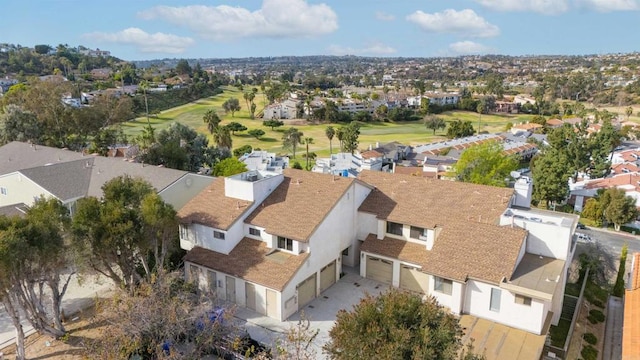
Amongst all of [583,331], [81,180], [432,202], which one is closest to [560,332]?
[583,331]

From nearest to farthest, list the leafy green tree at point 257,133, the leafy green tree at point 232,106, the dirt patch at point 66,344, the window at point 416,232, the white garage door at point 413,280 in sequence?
the dirt patch at point 66,344 < the white garage door at point 413,280 < the window at point 416,232 < the leafy green tree at point 257,133 < the leafy green tree at point 232,106

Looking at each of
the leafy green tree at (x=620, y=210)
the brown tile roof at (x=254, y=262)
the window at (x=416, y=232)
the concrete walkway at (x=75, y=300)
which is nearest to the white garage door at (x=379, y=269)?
the window at (x=416, y=232)

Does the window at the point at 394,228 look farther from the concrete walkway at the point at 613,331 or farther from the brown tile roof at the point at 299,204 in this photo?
the concrete walkway at the point at 613,331

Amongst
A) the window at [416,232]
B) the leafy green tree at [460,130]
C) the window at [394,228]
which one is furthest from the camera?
the leafy green tree at [460,130]

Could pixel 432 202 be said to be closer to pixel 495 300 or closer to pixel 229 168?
pixel 495 300

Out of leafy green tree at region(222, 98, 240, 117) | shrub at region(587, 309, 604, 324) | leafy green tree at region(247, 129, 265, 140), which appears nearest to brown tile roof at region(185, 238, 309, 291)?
shrub at region(587, 309, 604, 324)
